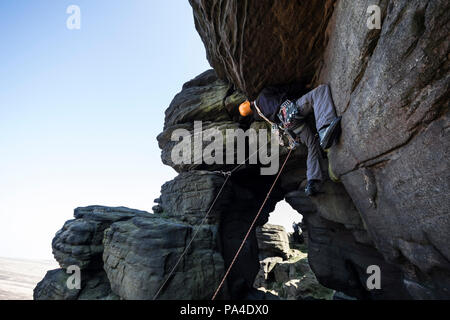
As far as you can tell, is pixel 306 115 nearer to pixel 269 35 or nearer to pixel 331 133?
pixel 331 133

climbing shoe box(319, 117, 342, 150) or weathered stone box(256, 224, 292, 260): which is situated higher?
climbing shoe box(319, 117, 342, 150)

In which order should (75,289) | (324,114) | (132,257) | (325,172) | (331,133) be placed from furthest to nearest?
(75,289)
(132,257)
(325,172)
(324,114)
(331,133)

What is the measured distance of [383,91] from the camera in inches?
111

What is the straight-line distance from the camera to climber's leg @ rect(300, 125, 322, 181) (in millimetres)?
5041

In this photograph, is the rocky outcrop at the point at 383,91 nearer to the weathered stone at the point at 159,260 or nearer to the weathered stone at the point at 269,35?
the weathered stone at the point at 269,35

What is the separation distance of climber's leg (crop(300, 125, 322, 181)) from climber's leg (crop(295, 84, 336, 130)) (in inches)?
36.5

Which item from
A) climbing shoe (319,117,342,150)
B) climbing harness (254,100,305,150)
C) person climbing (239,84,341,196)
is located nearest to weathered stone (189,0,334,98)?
person climbing (239,84,341,196)

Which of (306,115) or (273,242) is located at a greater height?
(306,115)

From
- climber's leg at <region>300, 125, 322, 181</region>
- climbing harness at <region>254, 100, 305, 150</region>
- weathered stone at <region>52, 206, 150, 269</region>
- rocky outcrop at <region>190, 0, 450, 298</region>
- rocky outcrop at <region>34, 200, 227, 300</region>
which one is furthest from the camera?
weathered stone at <region>52, 206, 150, 269</region>

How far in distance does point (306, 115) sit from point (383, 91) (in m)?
2.48

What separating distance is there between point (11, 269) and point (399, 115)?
451ft

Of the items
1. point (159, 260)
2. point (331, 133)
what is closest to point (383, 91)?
point (331, 133)

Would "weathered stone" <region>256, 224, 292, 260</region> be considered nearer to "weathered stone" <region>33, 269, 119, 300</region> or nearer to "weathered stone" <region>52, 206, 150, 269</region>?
"weathered stone" <region>52, 206, 150, 269</region>
